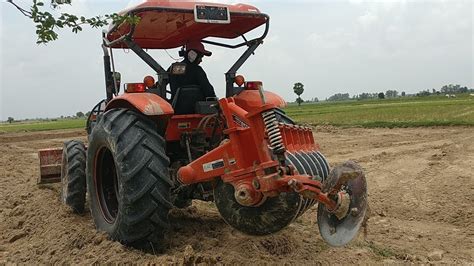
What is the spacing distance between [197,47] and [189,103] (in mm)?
713

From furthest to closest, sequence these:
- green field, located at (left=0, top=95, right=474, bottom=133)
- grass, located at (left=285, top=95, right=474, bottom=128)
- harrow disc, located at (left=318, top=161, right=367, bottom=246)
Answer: green field, located at (left=0, top=95, right=474, bottom=133)
grass, located at (left=285, top=95, right=474, bottom=128)
harrow disc, located at (left=318, top=161, right=367, bottom=246)

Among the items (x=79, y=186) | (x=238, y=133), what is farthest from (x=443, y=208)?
(x=79, y=186)

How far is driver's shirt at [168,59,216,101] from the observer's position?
466cm

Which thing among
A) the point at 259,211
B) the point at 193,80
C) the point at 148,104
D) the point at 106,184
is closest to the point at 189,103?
the point at 193,80

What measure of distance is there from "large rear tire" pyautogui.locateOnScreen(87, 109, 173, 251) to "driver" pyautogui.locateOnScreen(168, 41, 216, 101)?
789 millimetres

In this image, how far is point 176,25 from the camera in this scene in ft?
16.0

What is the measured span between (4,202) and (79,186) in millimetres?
1611

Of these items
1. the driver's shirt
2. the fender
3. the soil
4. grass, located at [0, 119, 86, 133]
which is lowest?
the soil

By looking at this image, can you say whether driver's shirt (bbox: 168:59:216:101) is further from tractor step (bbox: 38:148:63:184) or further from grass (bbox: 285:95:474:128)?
grass (bbox: 285:95:474:128)

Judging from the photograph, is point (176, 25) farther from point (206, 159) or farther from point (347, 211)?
point (347, 211)

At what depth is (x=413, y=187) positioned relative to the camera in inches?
262

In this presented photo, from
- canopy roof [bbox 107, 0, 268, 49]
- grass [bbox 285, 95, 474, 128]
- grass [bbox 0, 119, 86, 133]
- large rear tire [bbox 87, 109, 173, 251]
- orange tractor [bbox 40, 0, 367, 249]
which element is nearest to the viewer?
orange tractor [bbox 40, 0, 367, 249]

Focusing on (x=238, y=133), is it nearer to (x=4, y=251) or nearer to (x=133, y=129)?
(x=133, y=129)

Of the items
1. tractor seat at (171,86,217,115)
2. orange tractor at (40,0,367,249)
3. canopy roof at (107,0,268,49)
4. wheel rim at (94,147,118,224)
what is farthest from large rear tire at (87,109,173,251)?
canopy roof at (107,0,268,49)
